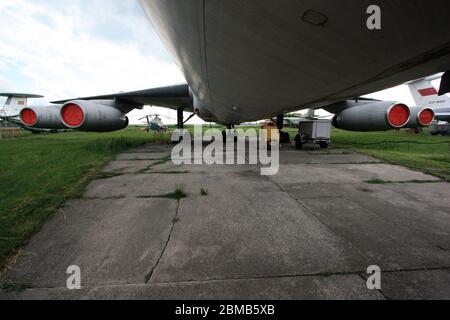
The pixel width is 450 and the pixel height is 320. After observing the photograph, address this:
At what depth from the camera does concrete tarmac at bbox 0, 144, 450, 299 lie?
4.86 ft

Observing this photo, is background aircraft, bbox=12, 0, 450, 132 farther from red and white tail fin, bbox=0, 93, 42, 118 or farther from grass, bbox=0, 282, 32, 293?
red and white tail fin, bbox=0, 93, 42, 118

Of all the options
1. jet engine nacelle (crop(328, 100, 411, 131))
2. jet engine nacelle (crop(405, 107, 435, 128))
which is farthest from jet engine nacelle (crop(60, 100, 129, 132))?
jet engine nacelle (crop(405, 107, 435, 128))

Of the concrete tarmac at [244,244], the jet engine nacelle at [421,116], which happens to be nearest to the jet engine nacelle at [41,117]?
the concrete tarmac at [244,244]

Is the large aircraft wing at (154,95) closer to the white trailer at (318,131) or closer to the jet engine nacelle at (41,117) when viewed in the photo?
the jet engine nacelle at (41,117)

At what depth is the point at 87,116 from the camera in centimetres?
656

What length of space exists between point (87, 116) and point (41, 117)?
7.16ft

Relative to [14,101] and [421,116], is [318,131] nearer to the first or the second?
[421,116]

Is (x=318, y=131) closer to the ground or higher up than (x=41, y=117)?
closer to the ground

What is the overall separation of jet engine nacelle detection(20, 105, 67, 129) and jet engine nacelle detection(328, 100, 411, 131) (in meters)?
8.76

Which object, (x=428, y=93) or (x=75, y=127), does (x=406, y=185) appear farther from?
(x=428, y=93)

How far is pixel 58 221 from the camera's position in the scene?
96.7 inches

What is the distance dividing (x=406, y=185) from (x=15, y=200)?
18.6 feet

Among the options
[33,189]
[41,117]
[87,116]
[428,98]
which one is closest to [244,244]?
[33,189]

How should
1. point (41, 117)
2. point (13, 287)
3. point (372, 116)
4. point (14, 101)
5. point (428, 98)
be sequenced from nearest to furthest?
point (13, 287) → point (372, 116) → point (41, 117) → point (428, 98) → point (14, 101)
